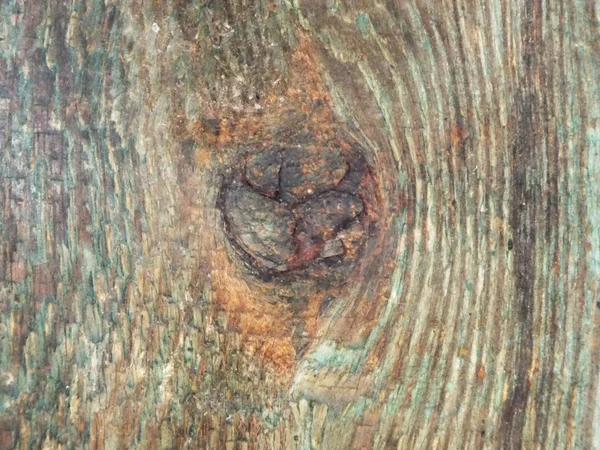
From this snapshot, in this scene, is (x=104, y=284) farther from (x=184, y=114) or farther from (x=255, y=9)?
(x=255, y=9)

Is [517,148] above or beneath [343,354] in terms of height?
above

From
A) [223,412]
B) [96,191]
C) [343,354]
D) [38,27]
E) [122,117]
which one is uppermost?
[38,27]

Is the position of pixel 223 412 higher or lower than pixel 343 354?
lower

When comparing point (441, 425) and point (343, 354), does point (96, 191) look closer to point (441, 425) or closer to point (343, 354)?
point (343, 354)

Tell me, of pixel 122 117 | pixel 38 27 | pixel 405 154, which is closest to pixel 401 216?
pixel 405 154

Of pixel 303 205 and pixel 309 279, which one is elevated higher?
pixel 303 205

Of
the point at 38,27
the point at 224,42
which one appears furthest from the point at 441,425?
the point at 38,27
